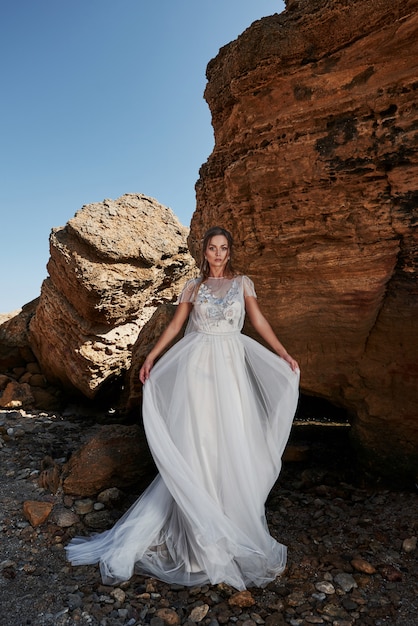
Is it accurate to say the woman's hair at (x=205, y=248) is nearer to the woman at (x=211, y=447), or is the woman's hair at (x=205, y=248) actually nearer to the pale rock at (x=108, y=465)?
the woman at (x=211, y=447)

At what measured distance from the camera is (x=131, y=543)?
142 inches

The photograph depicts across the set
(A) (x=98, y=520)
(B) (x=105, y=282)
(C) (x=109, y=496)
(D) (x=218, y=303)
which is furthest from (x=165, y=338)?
(B) (x=105, y=282)

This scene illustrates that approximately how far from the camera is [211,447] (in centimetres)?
387

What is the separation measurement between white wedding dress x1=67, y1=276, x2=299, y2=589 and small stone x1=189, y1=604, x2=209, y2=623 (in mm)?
249

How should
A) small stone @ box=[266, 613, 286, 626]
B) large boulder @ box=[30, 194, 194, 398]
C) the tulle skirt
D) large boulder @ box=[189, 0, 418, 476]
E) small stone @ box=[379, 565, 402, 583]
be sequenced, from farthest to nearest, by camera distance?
1. large boulder @ box=[30, 194, 194, 398]
2. large boulder @ box=[189, 0, 418, 476]
3. the tulle skirt
4. small stone @ box=[379, 565, 402, 583]
5. small stone @ box=[266, 613, 286, 626]

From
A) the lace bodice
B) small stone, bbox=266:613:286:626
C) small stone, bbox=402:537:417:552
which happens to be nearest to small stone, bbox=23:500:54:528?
the lace bodice

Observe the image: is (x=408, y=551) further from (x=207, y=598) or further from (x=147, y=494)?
(x=147, y=494)

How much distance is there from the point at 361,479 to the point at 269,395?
1.96m

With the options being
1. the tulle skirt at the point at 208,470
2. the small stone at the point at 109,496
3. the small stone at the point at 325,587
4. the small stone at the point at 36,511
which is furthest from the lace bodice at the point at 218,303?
the small stone at the point at 36,511

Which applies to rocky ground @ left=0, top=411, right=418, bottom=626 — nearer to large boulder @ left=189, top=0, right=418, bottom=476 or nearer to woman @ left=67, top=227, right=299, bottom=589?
woman @ left=67, top=227, right=299, bottom=589

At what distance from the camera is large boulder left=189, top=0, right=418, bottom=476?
4.10 m

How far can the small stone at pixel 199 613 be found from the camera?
300cm

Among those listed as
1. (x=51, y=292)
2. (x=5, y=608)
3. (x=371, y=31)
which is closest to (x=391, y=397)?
(x=371, y=31)

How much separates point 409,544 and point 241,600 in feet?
5.24
